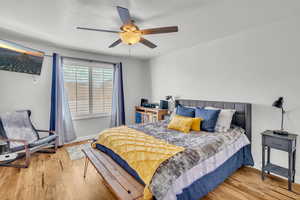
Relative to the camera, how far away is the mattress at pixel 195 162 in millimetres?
1450

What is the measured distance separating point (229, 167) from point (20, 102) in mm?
4354

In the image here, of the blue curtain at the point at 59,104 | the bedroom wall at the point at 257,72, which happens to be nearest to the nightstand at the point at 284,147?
the bedroom wall at the point at 257,72

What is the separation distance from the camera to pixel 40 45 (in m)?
3.39

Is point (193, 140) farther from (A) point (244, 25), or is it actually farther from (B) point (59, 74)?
(B) point (59, 74)

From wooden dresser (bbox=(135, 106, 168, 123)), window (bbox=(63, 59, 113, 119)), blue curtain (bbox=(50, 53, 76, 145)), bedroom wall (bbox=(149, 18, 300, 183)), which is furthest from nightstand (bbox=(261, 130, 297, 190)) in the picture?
blue curtain (bbox=(50, 53, 76, 145))

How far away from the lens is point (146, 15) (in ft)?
6.89

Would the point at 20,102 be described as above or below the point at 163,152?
above

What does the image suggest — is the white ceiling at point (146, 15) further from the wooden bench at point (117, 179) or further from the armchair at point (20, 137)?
the wooden bench at point (117, 179)

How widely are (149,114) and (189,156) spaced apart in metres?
2.65

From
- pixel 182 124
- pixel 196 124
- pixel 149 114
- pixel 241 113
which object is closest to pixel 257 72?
pixel 241 113

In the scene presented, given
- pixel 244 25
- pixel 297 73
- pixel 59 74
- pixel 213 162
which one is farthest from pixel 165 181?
pixel 59 74

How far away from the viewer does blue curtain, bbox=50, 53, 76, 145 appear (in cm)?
350

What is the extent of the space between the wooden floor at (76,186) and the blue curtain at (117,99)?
1950 millimetres

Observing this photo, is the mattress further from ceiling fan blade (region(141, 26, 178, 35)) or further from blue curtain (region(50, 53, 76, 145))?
blue curtain (region(50, 53, 76, 145))
